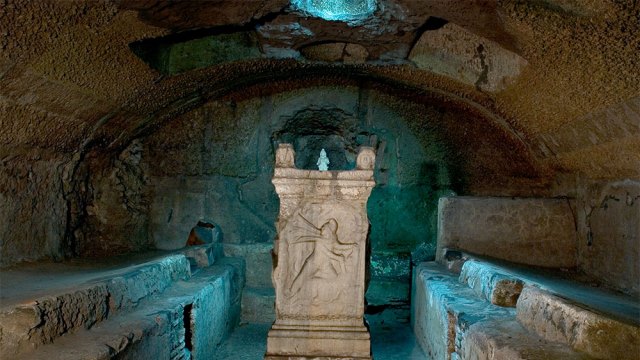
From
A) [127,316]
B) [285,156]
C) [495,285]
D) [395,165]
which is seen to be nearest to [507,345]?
[495,285]

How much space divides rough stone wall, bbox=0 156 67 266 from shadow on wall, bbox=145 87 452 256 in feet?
4.90

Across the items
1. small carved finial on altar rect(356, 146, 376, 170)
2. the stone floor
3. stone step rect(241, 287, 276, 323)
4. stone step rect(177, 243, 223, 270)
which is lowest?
the stone floor

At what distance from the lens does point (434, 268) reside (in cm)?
482

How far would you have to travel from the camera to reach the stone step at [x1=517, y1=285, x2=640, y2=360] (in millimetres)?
2328

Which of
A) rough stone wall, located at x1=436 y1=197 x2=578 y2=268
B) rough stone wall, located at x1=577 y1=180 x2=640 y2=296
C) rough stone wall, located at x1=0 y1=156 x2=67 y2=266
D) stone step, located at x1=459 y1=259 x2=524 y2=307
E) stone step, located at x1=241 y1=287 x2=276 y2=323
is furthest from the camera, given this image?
stone step, located at x1=241 y1=287 x2=276 y2=323

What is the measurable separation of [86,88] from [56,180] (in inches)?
51.0

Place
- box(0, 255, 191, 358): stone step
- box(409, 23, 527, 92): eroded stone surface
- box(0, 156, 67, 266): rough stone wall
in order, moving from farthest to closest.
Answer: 1. box(409, 23, 527, 92): eroded stone surface
2. box(0, 156, 67, 266): rough stone wall
3. box(0, 255, 191, 358): stone step

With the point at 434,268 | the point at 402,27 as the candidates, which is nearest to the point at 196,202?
the point at 434,268

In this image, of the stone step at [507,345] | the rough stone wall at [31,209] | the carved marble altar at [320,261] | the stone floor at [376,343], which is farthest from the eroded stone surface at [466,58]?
the rough stone wall at [31,209]

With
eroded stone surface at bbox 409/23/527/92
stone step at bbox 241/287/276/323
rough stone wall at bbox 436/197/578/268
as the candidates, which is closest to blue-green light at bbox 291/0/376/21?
eroded stone surface at bbox 409/23/527/92

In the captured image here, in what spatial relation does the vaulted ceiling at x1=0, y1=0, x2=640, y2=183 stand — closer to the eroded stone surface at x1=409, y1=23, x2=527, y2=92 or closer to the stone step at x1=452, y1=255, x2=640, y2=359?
the eroded stone surface at x1=409, y1=23, x2=527, y2=92

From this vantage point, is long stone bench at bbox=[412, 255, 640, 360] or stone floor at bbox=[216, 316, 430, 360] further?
stone floor at bbox=[216, 316, 430, 360]

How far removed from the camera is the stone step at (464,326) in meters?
2.57

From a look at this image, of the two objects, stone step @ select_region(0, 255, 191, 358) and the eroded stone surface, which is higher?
the eroded stone surface
